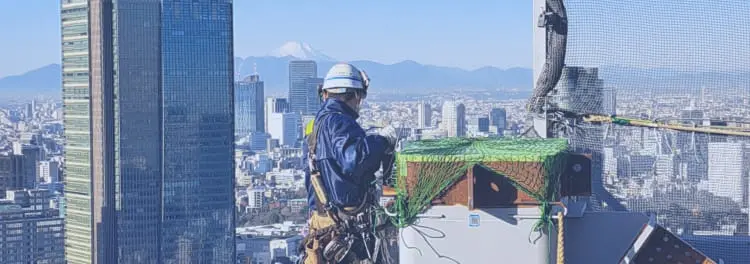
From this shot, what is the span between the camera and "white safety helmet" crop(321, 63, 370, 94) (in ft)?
8.90

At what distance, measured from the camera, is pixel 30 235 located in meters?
29.2

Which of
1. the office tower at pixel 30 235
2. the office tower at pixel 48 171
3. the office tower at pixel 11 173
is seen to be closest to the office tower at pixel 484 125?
the office tower at pixel 30 235

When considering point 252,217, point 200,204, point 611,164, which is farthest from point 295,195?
point 611,164

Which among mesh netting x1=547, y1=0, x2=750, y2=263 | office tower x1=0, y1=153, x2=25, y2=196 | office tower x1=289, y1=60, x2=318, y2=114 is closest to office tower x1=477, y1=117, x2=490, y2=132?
mesh netting x1=547, y1=0, x2=750, y2=263

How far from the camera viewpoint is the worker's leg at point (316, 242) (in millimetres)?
2754

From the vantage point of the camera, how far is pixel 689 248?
8.43ft

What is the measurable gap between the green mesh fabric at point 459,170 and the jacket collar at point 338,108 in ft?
0.67

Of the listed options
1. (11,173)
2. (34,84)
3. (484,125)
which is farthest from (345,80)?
(34,84)

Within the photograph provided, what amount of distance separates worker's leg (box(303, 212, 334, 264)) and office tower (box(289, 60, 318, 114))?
4149cm

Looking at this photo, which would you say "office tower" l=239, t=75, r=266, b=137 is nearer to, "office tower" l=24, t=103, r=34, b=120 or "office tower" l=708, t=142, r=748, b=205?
"office tower" l=24, t=103, r=34, b=120

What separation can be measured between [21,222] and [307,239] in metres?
27.4

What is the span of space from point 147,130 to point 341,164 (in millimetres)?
25748

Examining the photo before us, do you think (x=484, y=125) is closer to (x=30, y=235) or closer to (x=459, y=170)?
(x=459, y=170)

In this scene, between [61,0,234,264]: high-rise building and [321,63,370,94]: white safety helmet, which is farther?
[61,0,234,264]: high-rise building
